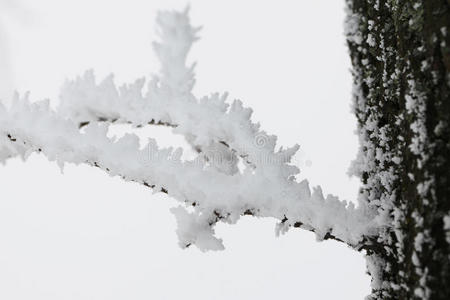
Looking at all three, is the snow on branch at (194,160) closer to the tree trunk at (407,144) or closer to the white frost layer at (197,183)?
the white frost layer at (197,183)

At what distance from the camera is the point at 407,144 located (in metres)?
1.17

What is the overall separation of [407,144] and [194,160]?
1.91 ft

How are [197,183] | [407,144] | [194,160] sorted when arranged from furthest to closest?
[194,160] < [197,183] < [407,144]

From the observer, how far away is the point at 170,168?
133 cm

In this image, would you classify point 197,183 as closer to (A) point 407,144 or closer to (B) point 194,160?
(B) point 194,160

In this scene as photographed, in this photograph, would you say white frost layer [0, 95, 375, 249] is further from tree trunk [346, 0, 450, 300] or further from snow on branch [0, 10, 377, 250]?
tree trunk [346, 0, 450, 300]

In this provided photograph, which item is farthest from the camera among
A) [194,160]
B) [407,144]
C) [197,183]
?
[194,160]

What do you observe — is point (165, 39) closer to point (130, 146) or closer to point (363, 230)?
point (130, 146)

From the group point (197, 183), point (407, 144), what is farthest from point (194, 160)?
point (407, 144)

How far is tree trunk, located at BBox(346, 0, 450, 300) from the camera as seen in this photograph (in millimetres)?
1018

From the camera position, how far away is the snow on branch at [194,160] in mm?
1271

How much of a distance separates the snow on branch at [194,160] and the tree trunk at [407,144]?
4.4 inches

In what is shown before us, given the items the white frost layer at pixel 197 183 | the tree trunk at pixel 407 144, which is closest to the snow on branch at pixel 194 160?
the white frost layer at pixel 197 183

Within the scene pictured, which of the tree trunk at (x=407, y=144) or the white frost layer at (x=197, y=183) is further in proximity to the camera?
the white frost layer at (x=197, y=183)
